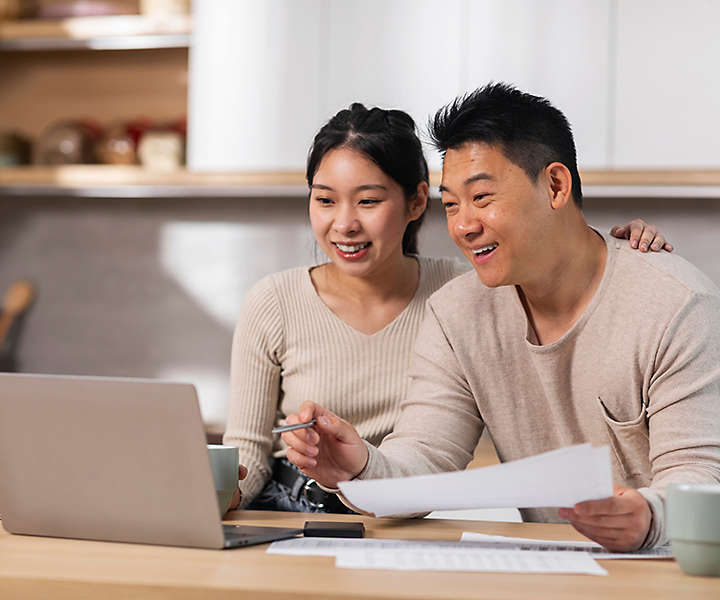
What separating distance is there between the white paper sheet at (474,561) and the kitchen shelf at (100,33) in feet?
7.60

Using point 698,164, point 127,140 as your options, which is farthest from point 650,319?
point 127,140

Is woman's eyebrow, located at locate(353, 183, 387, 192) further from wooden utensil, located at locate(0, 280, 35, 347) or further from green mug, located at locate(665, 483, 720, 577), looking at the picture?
wooden utensil, located at locate(0, 280, 35, 347)

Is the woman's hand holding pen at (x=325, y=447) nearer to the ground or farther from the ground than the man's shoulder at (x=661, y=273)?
nearer to the ground

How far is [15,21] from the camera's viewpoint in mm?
3223

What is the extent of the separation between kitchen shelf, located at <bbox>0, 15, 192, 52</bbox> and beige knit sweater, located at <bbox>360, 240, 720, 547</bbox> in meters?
1.78

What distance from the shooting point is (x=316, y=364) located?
1.75 metres

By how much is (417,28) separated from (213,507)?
2058mm

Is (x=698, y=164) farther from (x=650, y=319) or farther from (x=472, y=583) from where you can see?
(x=472, y=583)

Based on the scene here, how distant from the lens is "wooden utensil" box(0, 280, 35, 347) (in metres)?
3.41

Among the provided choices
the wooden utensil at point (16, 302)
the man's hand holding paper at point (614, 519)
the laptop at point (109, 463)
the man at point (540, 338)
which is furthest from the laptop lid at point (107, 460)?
the wooden utensil at point (16, 302)

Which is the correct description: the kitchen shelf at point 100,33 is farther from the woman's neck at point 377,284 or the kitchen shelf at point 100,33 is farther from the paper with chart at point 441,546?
the paper with chart at point 441,546

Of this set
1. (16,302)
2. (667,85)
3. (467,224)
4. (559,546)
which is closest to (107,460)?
(559,546)

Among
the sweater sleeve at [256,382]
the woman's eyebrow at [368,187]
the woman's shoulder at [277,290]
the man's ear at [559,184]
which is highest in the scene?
the man's ear at [559,184]

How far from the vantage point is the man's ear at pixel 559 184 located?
1399 millimetres
